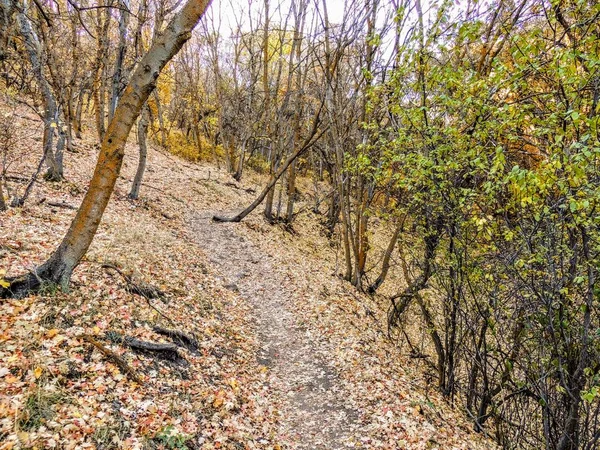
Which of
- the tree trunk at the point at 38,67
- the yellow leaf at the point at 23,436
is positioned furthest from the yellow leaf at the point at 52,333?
the tree trunk at the point at 38,67

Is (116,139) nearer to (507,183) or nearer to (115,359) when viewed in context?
(115,359)

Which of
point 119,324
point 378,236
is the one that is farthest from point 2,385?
point 378,236

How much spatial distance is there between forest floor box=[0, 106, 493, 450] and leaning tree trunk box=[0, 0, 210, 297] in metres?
0.42

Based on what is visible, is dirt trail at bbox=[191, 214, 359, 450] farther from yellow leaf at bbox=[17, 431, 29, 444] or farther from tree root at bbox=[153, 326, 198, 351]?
yellow leaf at bbox=[17, 431, 29, 444]

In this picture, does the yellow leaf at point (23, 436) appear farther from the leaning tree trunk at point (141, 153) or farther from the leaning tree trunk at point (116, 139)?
the leaning tree trunk at point (141, 153)

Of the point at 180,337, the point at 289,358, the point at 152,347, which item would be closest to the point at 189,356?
the point at 180,337

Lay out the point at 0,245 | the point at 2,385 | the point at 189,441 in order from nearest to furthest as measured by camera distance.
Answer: the point at 2,385 < the point at 189,441 < the point at 0,245

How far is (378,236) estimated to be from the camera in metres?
24.8

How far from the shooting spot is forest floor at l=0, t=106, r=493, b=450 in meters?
4.17

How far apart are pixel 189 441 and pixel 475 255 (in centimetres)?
638

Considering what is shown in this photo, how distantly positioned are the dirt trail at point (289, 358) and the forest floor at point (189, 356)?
3 cm

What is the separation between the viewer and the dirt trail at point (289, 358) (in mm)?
5934

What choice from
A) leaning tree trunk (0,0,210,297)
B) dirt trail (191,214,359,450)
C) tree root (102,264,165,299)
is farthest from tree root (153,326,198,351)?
leaning tree trunk (0,0,210,297)

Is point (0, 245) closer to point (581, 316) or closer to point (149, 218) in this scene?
point (149, 218)
